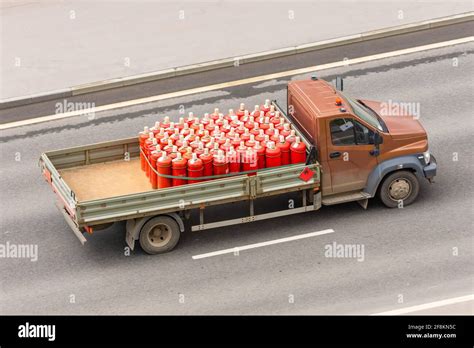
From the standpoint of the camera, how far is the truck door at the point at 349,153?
84.1 feet

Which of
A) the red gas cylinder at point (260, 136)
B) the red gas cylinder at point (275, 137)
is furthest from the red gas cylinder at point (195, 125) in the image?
the red gas cylinder at point (275, 137)

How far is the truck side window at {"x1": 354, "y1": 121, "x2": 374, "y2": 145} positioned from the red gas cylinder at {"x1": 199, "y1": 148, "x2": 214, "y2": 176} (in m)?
2.98

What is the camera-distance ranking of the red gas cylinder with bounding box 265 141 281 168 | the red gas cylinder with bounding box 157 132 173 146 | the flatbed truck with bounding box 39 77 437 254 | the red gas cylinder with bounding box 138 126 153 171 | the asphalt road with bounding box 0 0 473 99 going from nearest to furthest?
the flatbed truck with bounding box 39 77 437 254 → the red gas cylinder with bounding box 265 141 281 168 → the red gas cylinder with bounding box 157 132 173 146 → the red gas cylinder with bounding box 138 126 153 171 → the asphalt road with bounding box 0 0 473 99

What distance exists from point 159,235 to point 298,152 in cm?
312

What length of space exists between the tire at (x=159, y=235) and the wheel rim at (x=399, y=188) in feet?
14.5

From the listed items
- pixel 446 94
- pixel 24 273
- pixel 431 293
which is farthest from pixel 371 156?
pixel 24 273

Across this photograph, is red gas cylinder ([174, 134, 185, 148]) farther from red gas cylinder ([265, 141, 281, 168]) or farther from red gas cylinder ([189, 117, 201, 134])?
red gas cylinder ([265, 141, 281, 168])

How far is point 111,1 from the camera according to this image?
35594mm

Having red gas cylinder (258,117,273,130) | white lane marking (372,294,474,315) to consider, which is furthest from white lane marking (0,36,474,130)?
white lane marking (372,294,474,315)

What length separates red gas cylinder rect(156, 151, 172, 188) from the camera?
81.9ft

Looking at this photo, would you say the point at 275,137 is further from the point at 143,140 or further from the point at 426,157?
the point at 426,157

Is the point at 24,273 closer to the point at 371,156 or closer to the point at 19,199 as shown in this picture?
the point at 19,199

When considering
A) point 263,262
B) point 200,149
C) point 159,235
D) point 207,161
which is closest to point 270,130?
point 200,149
